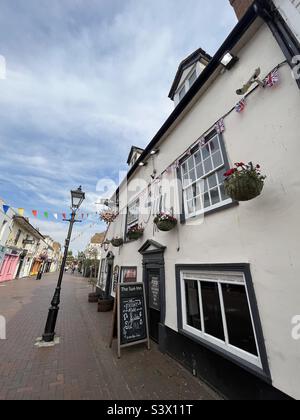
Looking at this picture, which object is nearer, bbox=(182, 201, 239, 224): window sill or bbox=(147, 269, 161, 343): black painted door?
bbox=(182, 201, 239, 224): window sill

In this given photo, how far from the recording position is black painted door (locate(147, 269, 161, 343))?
563cm

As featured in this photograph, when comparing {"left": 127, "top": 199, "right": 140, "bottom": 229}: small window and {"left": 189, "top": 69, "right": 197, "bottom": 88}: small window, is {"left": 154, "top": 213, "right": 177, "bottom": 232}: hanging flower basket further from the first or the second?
{"left": 189, "top": 69, "right": 197, "bottom": 88}: small window

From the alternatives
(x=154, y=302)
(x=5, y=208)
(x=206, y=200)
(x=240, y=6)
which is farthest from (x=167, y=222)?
(x=5, y=208)

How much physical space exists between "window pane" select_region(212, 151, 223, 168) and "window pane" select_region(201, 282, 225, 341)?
2790 millimetres

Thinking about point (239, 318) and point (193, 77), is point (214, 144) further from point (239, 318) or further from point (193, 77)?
point (239, 318)

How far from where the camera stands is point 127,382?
142 inches

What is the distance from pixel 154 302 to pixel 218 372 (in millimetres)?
2738

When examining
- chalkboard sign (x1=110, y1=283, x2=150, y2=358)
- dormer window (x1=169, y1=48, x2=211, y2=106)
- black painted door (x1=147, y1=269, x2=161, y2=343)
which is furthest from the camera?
dormer window (x1=169, y1=48, x2=211, y2=106)

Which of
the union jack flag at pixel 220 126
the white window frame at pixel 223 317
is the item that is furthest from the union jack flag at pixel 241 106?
the white window frame at pixel 223 317

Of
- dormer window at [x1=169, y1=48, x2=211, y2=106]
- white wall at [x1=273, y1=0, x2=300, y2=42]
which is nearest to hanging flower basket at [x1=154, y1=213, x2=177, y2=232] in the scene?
white wall at [x1=273, y1=0, x2=300, y2=42]
